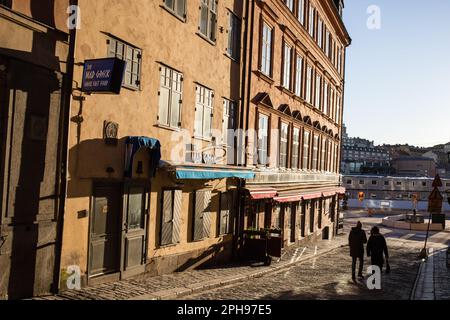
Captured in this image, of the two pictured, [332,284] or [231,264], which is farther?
[231,264]

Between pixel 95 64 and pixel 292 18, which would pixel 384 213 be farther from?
pixel 95 64

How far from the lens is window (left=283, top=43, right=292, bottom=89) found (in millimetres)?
21500

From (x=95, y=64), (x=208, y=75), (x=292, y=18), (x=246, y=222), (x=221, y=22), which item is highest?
(x=292, y=18)

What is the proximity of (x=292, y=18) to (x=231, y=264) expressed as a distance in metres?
12.6

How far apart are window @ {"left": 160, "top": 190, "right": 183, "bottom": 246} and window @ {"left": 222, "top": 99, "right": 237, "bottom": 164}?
372cm

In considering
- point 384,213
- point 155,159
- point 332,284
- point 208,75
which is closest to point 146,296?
point 155,159

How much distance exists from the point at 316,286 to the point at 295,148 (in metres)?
11.5

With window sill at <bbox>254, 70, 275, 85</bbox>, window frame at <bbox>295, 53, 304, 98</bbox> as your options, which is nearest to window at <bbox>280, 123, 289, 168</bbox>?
window sill at <bbox>254, 70, 275, 85</bbox>

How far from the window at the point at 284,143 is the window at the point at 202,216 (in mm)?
7310

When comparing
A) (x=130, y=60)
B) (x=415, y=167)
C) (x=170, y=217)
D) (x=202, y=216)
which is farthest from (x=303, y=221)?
(x=415, y=167)

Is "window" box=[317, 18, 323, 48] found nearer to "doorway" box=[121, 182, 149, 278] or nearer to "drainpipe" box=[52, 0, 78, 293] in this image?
"doorway" box=[121, 182, 149, 278]

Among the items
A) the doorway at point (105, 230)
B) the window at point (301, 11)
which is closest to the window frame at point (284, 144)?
the window at point (301, 11)

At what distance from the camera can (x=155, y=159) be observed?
37.4ft

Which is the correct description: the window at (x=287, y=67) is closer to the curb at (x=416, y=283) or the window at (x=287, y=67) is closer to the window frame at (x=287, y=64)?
the window frame at (x=287, y=64)
